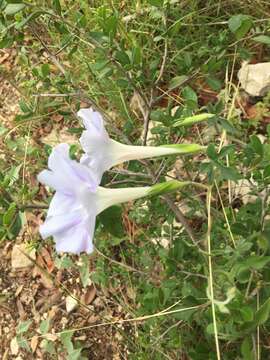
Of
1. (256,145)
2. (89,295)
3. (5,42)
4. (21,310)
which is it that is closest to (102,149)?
(256,145)

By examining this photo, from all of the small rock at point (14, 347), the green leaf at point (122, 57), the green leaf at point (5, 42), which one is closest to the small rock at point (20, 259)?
the small rock at point (14, 347)

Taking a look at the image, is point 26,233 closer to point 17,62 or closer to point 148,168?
point 17,62

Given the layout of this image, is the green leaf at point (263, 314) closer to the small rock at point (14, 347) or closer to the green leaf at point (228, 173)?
the green leaf at point (228, 173)

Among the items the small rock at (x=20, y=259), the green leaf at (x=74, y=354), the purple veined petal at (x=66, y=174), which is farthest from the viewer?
the small rock at (x=20, y=259)

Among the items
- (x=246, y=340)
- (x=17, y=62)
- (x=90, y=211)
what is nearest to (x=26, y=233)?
(x=17, y=62)

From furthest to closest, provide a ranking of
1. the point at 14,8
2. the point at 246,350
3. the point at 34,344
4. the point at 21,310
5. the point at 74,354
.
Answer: the point at 21,310, the point at 34,344, the point at 74,354, the point at 14,8, the point at 246,350

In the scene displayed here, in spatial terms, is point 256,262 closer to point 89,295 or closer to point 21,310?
point 89,295
